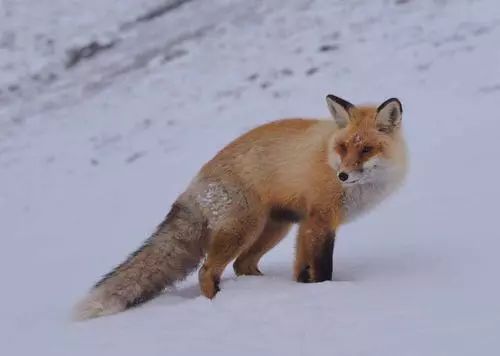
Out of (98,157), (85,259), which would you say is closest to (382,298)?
(85,259)

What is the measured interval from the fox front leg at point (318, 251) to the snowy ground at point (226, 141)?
0.21 meters

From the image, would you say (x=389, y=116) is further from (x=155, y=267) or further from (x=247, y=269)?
(x=155, y=267)

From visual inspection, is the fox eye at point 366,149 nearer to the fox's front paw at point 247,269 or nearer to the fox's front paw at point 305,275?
the fox's front paw at point 305,275

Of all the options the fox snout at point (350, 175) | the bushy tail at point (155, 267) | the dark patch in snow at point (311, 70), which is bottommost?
the bushy tail at point (155, 267)

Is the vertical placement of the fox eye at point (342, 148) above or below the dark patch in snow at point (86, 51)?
below

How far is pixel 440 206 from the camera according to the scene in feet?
23.2

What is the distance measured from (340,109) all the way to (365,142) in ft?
1.34

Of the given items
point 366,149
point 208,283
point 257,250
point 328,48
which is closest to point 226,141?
point 328,48

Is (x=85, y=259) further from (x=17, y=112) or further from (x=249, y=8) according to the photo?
(x=249, y=8)

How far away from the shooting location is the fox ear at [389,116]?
5410mm

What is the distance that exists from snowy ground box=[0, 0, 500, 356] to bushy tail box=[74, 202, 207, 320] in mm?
162

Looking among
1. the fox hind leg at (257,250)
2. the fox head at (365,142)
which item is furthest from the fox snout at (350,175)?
the fox hind leg at (257,250)

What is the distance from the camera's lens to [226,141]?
10594 mm

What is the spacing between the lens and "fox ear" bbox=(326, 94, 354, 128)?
5586mm
